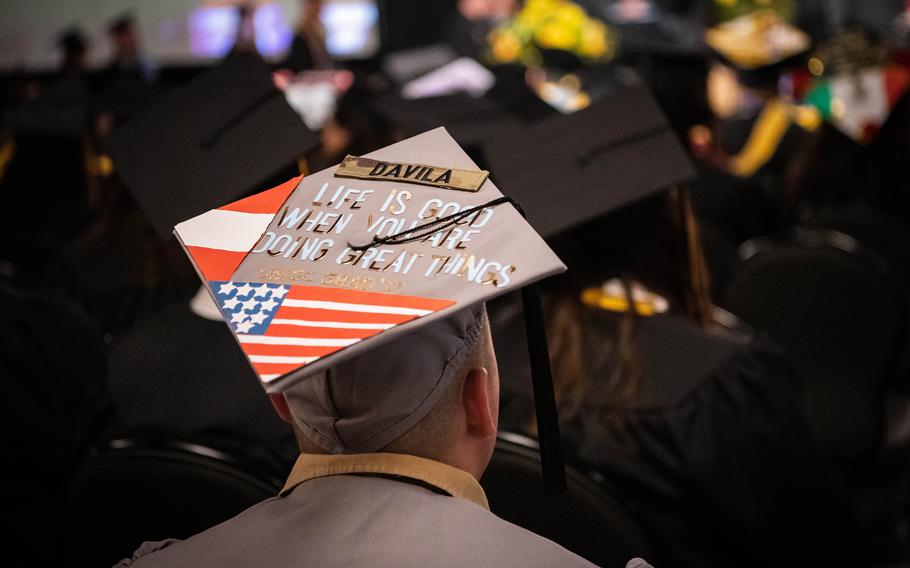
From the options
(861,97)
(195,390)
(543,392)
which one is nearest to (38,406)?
(195,390)

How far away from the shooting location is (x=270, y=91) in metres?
2.07

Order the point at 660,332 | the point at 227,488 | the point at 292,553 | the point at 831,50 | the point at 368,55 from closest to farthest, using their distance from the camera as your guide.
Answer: the point at 292,553 → the point at 227,488 → the point at 660,332 → the point at 831,50 → the point at 368,55

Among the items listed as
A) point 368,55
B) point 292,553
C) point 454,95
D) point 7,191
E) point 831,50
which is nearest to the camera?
point 292,553

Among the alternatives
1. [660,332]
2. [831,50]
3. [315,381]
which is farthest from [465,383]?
[831,50]

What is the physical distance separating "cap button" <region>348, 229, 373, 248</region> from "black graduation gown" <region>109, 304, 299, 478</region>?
717mm

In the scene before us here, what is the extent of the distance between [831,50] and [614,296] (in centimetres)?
362

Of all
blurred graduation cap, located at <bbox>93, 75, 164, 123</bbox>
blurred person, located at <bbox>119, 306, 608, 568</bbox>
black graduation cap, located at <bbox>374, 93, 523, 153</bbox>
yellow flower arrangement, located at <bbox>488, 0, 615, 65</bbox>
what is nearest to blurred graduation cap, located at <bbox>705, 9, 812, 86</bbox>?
yellow flower arrangement, located at <bbox>488, 0, 615, 65</bbox>

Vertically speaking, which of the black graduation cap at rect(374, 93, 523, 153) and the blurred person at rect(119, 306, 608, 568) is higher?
the blurred person at rect(119, 306, 608, 568)

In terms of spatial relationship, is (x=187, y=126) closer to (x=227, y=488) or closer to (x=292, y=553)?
(x=227, y=488)

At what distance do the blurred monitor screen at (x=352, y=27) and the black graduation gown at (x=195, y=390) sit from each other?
26.6ft

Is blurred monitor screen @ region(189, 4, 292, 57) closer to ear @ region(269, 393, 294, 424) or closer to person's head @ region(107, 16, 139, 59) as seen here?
person's head @ region(107, 16, 139, 59)

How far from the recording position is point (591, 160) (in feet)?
6.77

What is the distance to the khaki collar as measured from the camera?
1022mm

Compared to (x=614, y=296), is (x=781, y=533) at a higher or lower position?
lower
